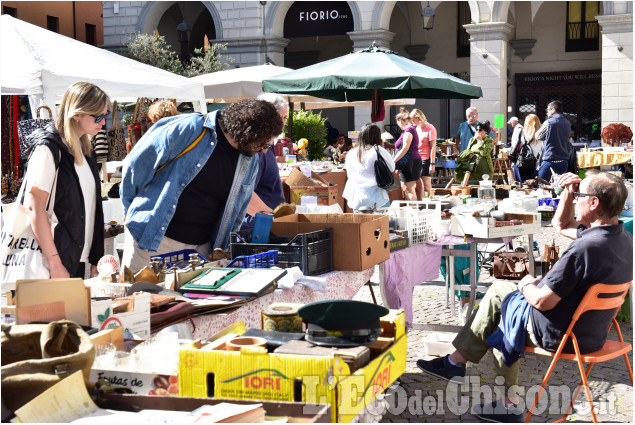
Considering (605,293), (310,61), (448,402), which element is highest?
(310,61)

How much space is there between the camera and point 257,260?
413 cm

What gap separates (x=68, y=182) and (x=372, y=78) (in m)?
5.61

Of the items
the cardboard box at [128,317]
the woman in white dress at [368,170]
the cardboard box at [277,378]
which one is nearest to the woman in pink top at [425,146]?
the woman in white dress at [368,170]

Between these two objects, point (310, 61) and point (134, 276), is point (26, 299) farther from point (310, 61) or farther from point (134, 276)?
point (310, 61)

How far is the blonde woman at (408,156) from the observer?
1221 centimetres

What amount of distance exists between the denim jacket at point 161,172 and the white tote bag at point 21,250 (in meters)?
Result: 0.46

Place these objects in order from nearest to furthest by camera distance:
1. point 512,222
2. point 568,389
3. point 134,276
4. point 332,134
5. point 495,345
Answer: point 134,276 → point 495,345 → point 568,389 → point 512,222 → point 332,134

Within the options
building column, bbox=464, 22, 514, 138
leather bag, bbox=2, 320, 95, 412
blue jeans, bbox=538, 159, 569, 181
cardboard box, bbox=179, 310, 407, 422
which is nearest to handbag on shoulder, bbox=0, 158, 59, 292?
leather bag, bbox=2, 320, 95, 412

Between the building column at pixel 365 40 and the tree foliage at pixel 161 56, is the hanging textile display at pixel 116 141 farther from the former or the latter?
the building column at pixel 365 40

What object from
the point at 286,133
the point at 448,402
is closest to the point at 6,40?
the point at 448,402

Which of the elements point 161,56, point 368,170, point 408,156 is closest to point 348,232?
point 368,170

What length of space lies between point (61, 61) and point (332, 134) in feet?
50.6

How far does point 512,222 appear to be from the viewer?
616 centimetres

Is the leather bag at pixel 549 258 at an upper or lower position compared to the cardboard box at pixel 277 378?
lower
